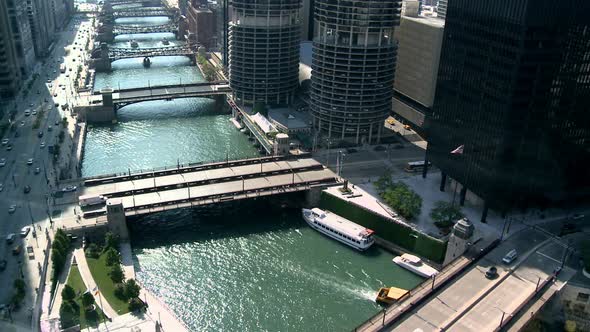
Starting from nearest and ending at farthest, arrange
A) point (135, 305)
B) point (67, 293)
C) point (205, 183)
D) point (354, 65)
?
1. point (67, 293)
2. point (135, 305)
3. point (205, 183)
4. point (354, 65)

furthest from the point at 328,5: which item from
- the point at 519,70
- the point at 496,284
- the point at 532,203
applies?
the point at 496,284

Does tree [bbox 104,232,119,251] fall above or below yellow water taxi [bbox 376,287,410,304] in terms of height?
above

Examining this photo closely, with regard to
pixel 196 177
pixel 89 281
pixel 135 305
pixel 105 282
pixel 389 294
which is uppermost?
pixel 196 177

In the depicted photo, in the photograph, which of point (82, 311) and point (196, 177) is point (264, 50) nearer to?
point (196, 177)

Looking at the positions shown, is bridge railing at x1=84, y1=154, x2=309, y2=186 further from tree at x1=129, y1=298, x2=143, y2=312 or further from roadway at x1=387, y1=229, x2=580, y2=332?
roadway at x1=387, y1=229, x2=580, y2=332

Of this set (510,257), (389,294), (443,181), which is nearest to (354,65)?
(443,181)

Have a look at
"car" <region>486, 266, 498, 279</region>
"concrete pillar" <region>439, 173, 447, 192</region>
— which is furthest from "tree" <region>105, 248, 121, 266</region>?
"concrete pillar" <region>439, 173, 447, 192</region>
